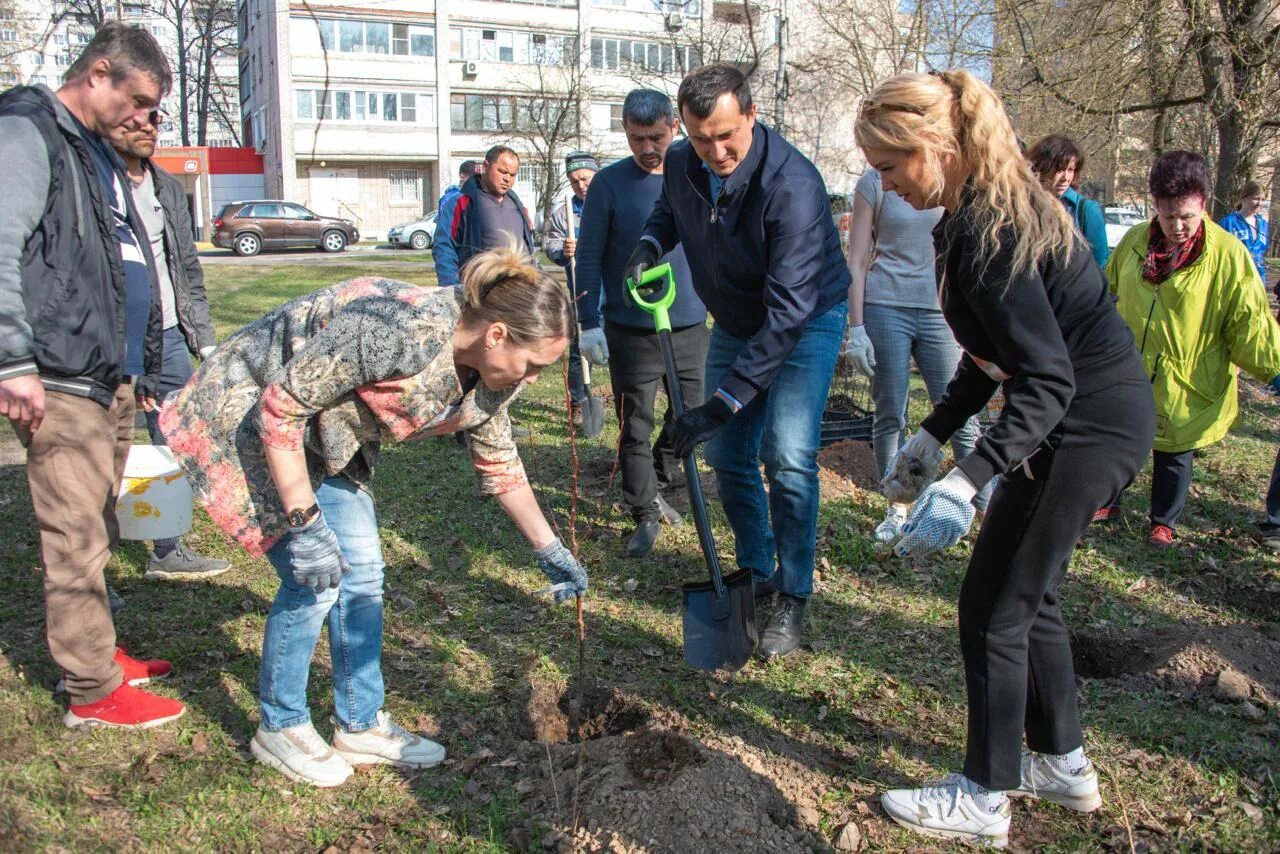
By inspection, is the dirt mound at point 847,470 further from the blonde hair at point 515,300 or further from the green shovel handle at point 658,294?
the blonde hair at point 515,300

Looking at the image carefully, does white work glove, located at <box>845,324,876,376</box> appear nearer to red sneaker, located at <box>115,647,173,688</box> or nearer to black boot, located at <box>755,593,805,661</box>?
black boot, located at <box>755,593,805,661</box>

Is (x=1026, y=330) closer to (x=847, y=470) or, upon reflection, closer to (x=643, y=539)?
(x=643, y=539)

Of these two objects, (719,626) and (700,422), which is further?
(719,626)

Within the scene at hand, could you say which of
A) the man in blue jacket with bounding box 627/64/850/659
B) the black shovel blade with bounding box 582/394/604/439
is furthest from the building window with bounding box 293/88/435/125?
the man in blue jacket with bounding box 627/64/850/659

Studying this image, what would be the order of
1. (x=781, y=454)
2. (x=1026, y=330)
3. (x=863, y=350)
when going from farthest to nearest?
(x=863, y=350), (x=781, y=454), (x=1026, y=330)

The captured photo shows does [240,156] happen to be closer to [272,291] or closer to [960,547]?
[272,291]

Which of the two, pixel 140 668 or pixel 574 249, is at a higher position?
pixel 574 249

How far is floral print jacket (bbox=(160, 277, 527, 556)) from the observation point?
7.05 ft

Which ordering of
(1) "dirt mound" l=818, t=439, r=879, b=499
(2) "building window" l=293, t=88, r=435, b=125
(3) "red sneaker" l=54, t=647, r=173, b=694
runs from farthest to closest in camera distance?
(2) "building window" l=293, t=88, r=435, b=125, (1) "dirt mound" l=818, t=439, r=879, b=499, (3) "red sneaker" l=54, t=647, r=173, b=694

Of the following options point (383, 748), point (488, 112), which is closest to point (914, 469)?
point (383, 748)

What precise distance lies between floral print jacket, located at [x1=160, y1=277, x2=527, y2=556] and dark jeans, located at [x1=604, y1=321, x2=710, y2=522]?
197 centimetres

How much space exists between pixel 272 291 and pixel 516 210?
33.0 feet

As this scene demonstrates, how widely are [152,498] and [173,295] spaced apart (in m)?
0.84

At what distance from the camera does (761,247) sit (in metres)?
3.25
